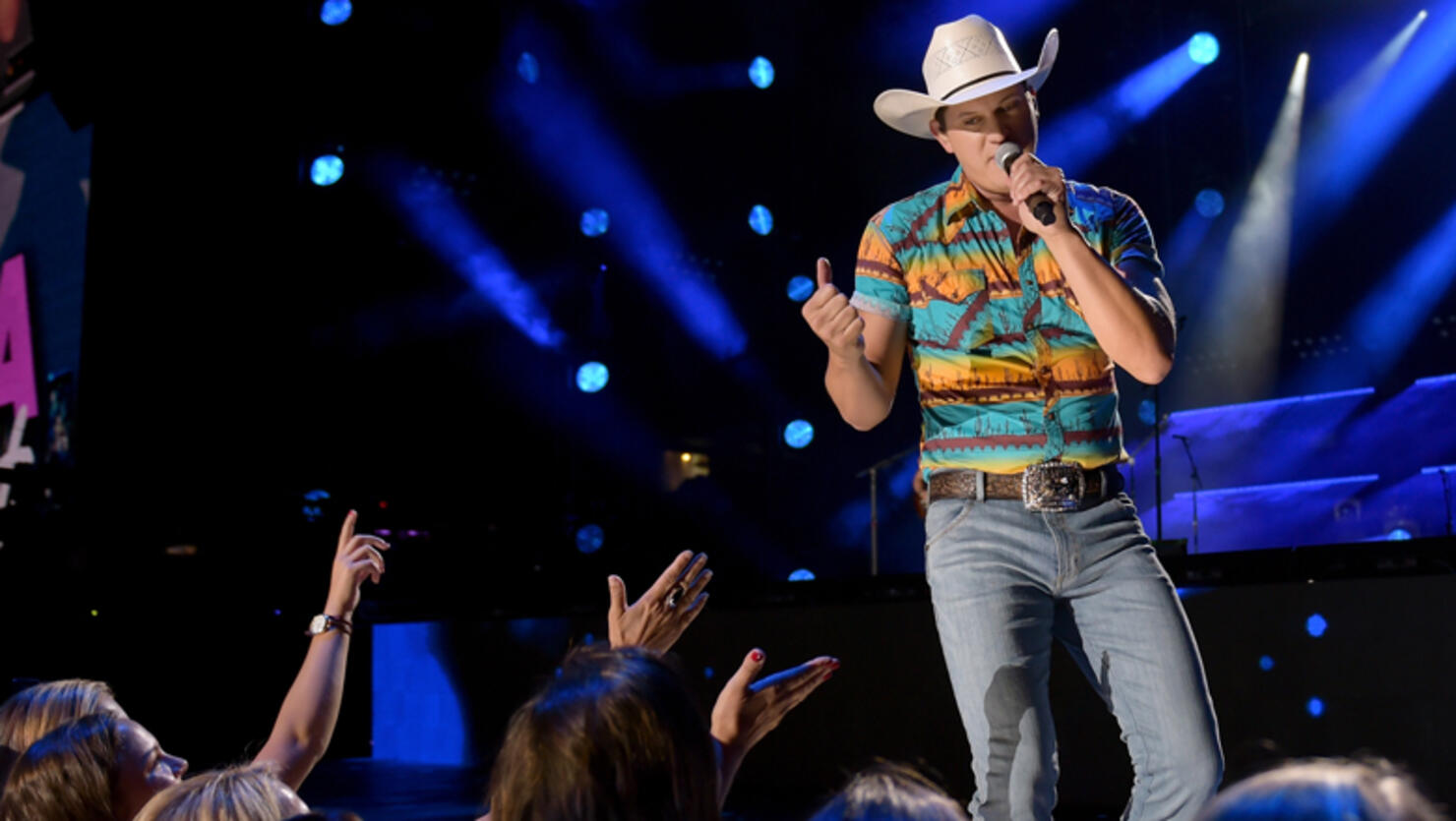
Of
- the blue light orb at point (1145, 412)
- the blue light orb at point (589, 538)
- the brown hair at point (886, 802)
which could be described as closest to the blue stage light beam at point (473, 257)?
the blue light orb at point (589, 538)

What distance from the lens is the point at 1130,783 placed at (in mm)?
4285

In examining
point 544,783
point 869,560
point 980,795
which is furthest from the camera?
point 869,560

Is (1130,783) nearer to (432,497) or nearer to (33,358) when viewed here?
(432,497)

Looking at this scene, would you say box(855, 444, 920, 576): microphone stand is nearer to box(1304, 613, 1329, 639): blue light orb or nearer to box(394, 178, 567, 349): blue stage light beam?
box(394, 178, 567, 349): blue stage light beam

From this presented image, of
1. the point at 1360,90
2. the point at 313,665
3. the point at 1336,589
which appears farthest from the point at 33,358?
the point at 1360,90

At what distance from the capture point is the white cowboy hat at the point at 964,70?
2.20 m

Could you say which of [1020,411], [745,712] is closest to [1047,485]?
[1020,411]

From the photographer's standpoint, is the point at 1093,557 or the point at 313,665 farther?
the point at 313,665

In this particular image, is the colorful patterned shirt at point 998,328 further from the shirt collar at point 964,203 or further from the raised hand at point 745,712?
the raised hand at point 745,712

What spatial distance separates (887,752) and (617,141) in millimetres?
6419

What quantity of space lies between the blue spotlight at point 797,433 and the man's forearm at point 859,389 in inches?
348

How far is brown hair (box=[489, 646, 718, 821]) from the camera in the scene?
1.09 m

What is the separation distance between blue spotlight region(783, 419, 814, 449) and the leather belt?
29.3 ft

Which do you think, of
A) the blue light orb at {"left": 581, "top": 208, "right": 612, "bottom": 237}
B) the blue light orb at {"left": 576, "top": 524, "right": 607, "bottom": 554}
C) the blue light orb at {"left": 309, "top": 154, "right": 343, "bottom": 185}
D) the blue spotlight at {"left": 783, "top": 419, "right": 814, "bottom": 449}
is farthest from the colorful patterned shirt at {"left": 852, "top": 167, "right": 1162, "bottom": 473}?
the blue spotlight at {"left": 783, "top": 419, "right": 814, "bottom": 449}
